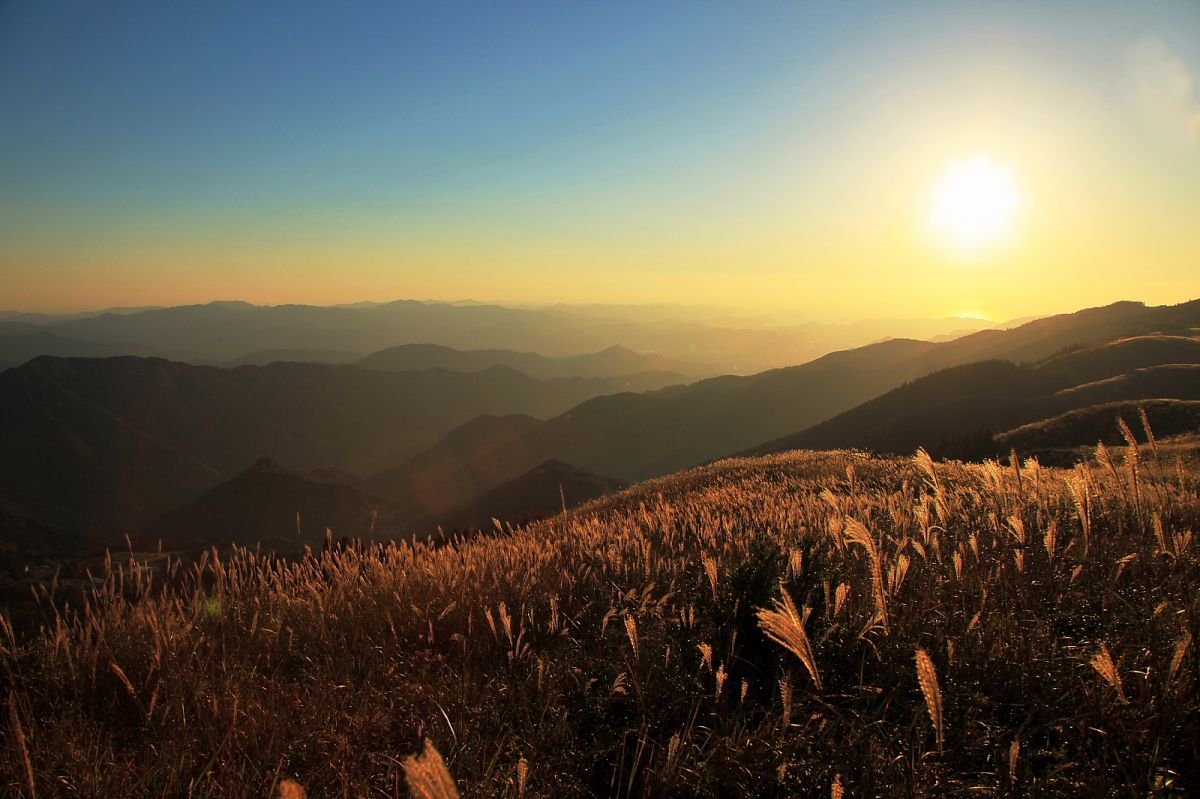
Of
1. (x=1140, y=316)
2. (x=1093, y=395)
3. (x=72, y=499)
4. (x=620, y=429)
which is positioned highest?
(x=1140, y=316)

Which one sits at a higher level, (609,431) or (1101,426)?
(1101,426)

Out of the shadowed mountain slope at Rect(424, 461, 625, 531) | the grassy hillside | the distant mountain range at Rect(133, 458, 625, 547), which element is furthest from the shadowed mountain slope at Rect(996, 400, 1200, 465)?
the distant mountain range at Rect(133, 458, 625, 547)

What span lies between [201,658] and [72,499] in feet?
642

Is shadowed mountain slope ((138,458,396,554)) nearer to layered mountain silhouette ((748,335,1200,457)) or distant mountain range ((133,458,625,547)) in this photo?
distant mountain range ((133,458,625,547))

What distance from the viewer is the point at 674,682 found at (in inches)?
92.4

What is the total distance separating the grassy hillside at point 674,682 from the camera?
1729 mm

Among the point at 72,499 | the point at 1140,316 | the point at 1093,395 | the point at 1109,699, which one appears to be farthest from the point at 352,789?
the point at 72,499

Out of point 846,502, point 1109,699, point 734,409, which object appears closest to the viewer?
point 1109,699

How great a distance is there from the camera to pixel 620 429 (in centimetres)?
18188

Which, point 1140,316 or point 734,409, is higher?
point 1140,316

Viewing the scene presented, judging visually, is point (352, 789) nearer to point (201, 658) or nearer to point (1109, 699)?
point (201, 658)

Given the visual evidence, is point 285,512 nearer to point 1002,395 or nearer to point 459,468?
point 459,468

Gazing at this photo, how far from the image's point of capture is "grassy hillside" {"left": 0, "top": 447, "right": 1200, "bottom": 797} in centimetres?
173

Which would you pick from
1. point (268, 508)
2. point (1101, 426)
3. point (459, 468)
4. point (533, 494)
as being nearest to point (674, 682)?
point (1101, 426)
